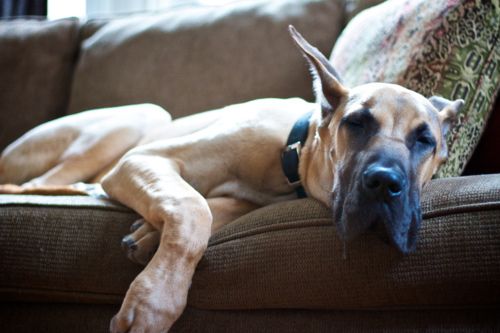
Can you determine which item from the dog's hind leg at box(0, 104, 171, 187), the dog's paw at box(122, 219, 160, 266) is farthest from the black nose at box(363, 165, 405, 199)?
the dog's hind leg at box(0, 104, 171, 187)

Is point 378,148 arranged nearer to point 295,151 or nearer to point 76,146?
point 295,151

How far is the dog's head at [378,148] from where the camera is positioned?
3.80 feet

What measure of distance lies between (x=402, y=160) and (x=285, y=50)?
1.22 meters

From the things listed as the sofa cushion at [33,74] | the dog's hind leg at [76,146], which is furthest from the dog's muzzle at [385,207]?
the sofa cushion at [33,74]

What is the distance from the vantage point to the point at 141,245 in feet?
4.40

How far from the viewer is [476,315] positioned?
1.11 m

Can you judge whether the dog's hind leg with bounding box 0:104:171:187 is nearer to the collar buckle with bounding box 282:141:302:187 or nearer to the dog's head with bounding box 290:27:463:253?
the collar buckle with bounding box 282:141:302:187

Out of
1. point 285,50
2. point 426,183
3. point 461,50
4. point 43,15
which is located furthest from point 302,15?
point 43,15

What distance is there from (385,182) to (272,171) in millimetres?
558

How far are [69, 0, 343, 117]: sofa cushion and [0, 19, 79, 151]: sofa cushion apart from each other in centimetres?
11

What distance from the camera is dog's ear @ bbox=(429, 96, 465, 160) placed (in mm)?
1511

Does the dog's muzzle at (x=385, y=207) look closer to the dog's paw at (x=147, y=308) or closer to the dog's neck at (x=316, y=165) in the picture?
the dog's neck at (x=316, y=165)

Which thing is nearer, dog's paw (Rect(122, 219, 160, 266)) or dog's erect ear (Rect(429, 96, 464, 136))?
dog's paw (Rect(122, 219, 160, 266))

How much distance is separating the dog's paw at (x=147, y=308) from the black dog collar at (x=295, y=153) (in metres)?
0.55
